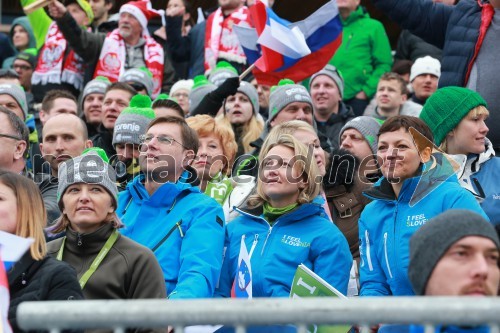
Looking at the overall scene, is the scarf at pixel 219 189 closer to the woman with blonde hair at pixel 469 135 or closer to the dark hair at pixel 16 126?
the dark hair at pixel 16 126

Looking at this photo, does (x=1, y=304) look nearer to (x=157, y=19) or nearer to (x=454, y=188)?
(x=454, y=188)

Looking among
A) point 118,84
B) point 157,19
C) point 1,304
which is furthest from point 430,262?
point 157,19

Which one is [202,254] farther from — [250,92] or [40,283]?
[250,92]

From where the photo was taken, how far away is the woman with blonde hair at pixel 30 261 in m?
4.42

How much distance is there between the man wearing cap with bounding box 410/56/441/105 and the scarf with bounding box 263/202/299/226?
4.55 metres

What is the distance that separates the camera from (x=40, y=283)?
4.44m

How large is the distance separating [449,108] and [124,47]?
531 cm

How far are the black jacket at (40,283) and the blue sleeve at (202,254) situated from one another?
98 centimetres

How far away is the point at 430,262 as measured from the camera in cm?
363

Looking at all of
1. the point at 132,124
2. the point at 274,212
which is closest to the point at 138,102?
the point at 132,124

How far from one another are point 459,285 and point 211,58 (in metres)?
7.88

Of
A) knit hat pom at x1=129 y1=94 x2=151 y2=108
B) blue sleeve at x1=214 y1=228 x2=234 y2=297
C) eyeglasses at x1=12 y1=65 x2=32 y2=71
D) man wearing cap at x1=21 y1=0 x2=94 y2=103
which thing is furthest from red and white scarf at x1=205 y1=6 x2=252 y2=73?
blue sleeve at x1=214 y1=228 x2=234 y2=297

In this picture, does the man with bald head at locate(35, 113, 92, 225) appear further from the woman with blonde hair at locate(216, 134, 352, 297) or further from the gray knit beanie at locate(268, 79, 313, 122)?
the woman with blonde hair at locate(216, 134, 352, 297)

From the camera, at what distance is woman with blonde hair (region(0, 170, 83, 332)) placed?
442 cm
